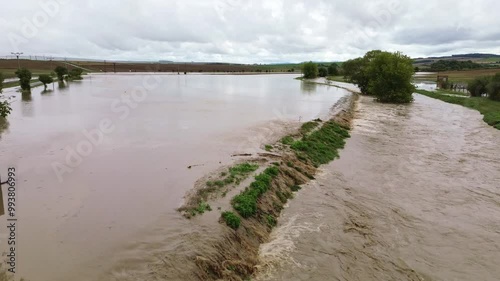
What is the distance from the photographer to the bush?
1038 centimetres

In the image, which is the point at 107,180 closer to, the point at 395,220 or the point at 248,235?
the point at 248,235

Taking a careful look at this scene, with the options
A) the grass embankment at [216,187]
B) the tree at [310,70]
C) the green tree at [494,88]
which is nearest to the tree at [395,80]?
the green tree at [494,88]

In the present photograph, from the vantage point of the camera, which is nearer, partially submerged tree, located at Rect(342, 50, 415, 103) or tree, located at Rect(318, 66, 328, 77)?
partially submerged tree, located at Rect(342, 50, 415, 103)

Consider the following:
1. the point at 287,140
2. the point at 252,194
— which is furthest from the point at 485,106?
the point at 252,194

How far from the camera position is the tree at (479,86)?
50.6 m

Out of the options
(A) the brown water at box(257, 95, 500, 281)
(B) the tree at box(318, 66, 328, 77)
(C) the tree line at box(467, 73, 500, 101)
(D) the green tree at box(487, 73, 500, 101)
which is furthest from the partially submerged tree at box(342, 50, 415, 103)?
(B) the tree at box(318, 66, 328, 77)

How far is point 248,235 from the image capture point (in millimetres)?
10406

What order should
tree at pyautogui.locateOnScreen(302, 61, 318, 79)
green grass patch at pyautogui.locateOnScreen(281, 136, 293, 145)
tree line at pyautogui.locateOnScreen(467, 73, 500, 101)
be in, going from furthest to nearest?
1. tree at pyautogui.locateOnScreen(302, 61, 318, 79)
2. tree line at pyautogui.locateOnScreen(467, 73, 500, 101)
3. green grass patch at pyautogui.locateOnScreen(281, 136, 293, 145)

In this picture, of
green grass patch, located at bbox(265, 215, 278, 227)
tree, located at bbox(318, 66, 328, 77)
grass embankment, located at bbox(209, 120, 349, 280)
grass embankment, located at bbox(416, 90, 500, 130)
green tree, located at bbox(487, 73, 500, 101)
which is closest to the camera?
grass embankment, located at bbox(209, 120, 349, 280)

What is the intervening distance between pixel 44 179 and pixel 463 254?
1541 centimetres

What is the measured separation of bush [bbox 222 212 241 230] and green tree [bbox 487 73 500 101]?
48885 mm

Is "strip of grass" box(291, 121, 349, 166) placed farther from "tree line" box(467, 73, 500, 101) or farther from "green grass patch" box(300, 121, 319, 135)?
"tree line" box(467, 73, 500, 101)

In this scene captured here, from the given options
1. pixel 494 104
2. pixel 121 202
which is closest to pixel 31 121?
pixel 121 202
